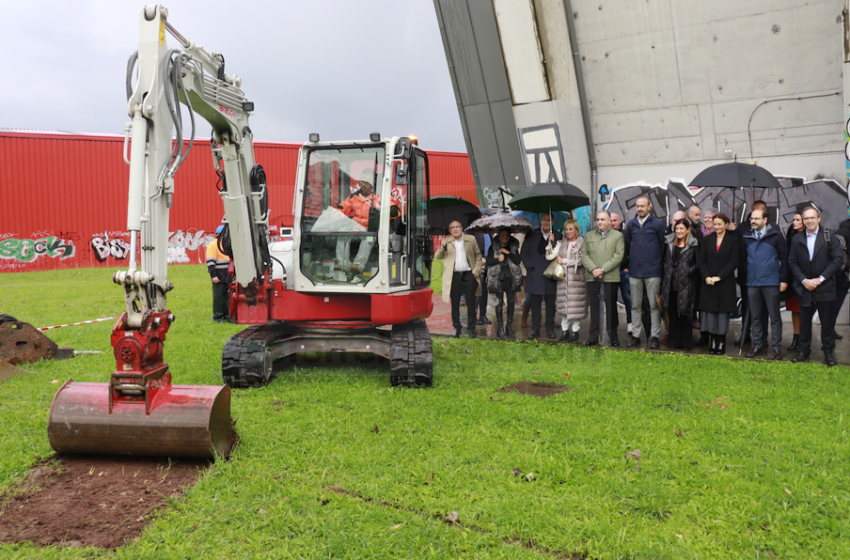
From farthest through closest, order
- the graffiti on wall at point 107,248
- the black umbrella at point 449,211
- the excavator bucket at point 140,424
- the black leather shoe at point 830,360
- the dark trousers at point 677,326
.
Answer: the graffiti on wall at point 107,248 < the black umbrella at point 449,211 < the dark trousers at point 677,326 < the black leather shoe at point 830,360 < the excavator bucket at point 140,424

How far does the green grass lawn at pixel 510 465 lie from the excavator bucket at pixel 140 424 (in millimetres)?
265

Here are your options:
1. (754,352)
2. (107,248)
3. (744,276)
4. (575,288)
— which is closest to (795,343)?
(754,352)

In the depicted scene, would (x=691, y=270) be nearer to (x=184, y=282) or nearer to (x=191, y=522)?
(x=191, y=522)

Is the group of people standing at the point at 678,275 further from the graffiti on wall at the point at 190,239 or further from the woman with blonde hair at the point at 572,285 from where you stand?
the graffiti on wall at the point at 190,239

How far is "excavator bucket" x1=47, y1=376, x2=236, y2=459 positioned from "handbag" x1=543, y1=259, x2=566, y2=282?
6.06 meters

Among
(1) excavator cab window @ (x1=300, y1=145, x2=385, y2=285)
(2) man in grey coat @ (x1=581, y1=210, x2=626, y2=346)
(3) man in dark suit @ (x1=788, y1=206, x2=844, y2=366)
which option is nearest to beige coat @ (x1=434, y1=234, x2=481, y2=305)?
(2) man in grey coat @ (x1=581, y1=210, x2=626, y2=346)

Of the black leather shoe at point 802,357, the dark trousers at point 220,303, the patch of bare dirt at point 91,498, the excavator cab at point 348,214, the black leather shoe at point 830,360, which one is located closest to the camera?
the patch of bare dirt at point 91,498

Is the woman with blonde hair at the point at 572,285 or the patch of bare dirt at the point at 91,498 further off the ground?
the woman with blonde hair at the point at 572,285

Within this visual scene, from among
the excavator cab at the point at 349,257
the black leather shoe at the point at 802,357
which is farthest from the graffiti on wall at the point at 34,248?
the black leather shoe at the point at 802,357

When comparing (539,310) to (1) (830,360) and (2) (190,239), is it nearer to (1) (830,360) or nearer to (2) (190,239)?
(1) (830,360)

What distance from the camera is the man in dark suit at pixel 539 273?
9.56 metres

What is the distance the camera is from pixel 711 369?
7.25 meters

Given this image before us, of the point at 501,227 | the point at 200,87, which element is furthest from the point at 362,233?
the point at 501,227

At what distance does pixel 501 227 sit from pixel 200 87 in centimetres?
506
